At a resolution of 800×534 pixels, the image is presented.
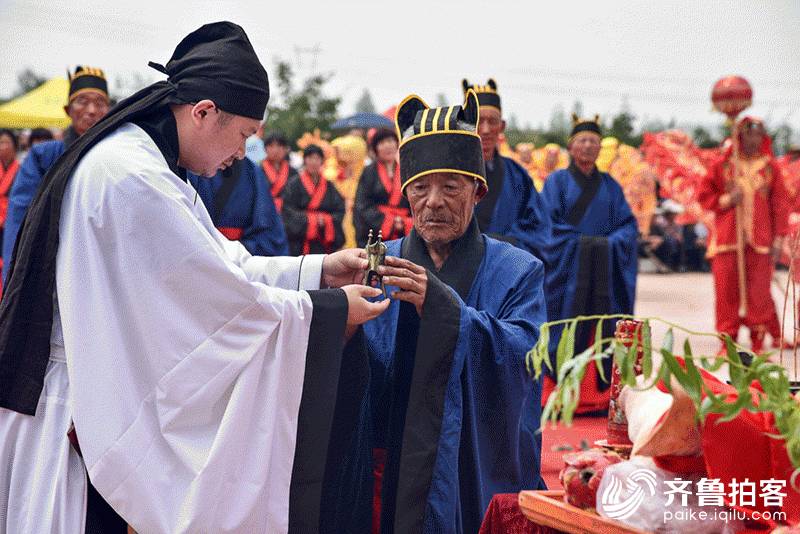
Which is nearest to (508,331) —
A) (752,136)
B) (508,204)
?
(508,204)

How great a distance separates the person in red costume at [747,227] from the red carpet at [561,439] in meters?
3.09

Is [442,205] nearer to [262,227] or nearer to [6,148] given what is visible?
[262,227]

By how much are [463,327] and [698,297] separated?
47.9ft

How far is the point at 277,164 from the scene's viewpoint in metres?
11.3

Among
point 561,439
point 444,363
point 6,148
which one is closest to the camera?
point 444,363

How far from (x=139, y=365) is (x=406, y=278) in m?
0.79

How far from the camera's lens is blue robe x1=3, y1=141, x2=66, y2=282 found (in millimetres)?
6762

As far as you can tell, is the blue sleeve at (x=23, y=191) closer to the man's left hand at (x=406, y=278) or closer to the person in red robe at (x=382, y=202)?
the person in red robe at (x=382, y=202)

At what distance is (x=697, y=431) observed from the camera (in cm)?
202

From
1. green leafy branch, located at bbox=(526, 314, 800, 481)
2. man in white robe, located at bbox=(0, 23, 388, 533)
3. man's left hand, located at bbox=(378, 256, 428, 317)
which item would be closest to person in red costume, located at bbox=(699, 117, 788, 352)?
man's left hand, located at bbox=(378, 256, 428, 317)

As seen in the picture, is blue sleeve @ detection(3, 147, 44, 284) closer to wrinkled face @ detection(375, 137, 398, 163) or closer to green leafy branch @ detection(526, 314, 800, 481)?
wrinkled face @ detection(375, 137, 398, 163)

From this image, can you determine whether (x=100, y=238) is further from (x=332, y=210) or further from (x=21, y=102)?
(x=21, y=102)

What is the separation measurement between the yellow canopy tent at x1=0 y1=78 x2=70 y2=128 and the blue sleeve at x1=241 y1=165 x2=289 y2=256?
44.0ft

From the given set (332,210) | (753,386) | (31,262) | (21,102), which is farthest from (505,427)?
(21,102)
